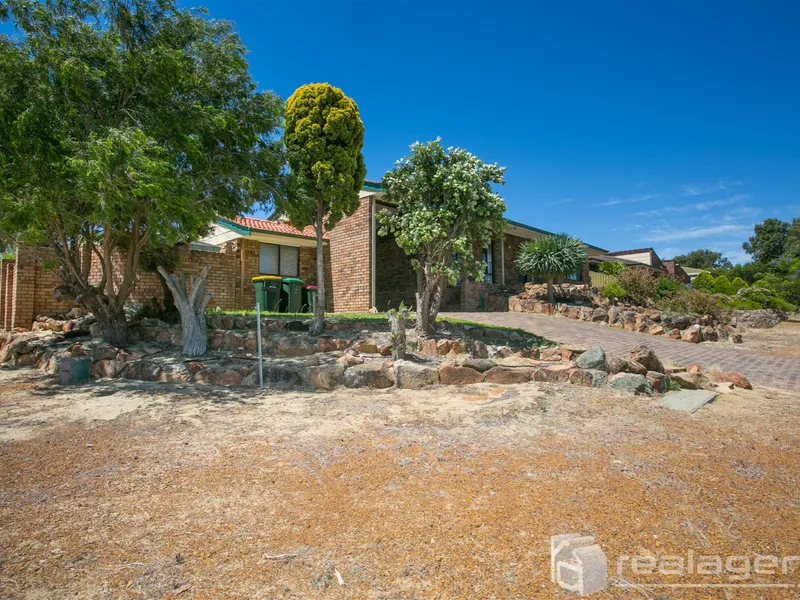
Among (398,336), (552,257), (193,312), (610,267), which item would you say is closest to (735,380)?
(398,336)

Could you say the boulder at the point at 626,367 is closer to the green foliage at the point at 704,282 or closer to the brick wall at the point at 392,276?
the brick wall at the point at 392,276

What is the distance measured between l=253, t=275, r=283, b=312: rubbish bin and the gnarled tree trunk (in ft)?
15.7

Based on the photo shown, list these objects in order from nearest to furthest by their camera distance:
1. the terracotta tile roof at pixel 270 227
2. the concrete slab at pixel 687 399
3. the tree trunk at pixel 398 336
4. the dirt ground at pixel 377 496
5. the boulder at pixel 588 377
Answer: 1. the dirt ground at pixel 377 496
2. the concrete slab at pixel 687 399
3. the boulder at pixel 588 377
4. the tree trunk at pixel 398 336
5. the terracotta tile roof at pixel 270 227

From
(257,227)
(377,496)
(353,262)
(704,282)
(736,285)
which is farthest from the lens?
(704,282)

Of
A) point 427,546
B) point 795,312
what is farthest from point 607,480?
point 795,312

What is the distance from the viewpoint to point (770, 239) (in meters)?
46.9

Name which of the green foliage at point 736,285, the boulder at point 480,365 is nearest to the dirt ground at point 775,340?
the green foliage at point 736,285

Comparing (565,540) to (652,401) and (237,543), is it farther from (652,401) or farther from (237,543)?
(652,401)

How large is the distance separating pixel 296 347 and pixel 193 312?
1917 mm

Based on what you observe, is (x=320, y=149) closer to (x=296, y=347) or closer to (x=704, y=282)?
(x=296, y=347)

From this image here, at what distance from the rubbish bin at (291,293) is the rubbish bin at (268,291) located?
10.8 inches

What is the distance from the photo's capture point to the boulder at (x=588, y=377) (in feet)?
20.6

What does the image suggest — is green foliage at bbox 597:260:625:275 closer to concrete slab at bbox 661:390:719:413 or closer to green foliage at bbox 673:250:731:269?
concrete slab at bbox 661:390:719:413

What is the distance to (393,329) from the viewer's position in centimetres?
767
